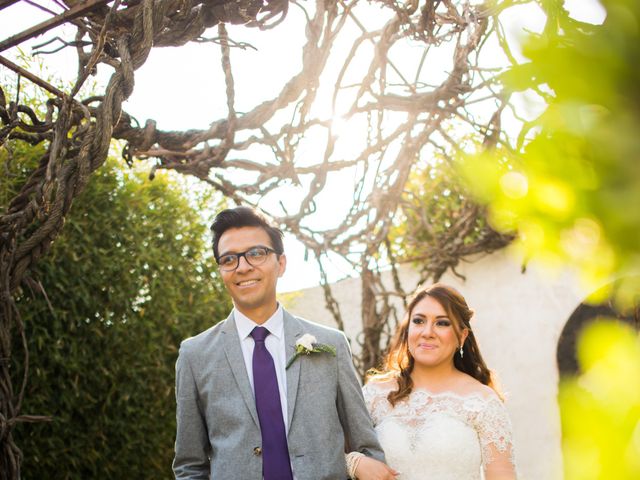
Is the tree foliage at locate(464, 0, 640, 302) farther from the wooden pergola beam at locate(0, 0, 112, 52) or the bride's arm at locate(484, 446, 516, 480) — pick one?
the bride's arm at locate(484, 446, 516, 480)

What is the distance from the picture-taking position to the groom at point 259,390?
2584 mm

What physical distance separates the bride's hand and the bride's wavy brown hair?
929 millimetres

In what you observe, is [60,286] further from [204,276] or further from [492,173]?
[492,173]

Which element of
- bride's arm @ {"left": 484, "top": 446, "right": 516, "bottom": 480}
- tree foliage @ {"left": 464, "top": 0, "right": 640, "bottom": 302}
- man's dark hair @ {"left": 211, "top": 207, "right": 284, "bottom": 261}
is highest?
man's dark hair @ {"left": 211, "top": 207, "right": 284, "bottom": 261}

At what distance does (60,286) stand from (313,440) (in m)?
2.83

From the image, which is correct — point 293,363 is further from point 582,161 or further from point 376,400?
point 582,161

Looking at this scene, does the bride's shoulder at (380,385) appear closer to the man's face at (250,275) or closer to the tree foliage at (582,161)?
the man's face at (250,275)

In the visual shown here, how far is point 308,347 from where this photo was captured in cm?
270

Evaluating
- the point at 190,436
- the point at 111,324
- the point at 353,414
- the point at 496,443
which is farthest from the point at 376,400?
the point at 111,324

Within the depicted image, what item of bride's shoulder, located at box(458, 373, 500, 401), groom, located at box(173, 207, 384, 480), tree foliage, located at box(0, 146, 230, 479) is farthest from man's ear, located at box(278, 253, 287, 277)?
tree foliage, located at box(0, 146, 230, 479)

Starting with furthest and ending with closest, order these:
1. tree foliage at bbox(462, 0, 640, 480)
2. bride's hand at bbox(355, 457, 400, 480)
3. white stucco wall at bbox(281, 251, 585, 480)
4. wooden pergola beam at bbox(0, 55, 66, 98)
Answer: white stucco wall at bbox(281, 251, 585, 480) → bride's hand at bbox(355, 457, 400, 480) → wooden pergola beam at bbox(0, 55, 66, 98) → tree foliage at bbox(462, 0, 640, 480)

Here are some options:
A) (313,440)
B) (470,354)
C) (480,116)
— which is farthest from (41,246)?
(480,116)

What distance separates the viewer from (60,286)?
4.91 metres

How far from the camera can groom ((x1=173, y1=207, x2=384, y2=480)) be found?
102 inches
